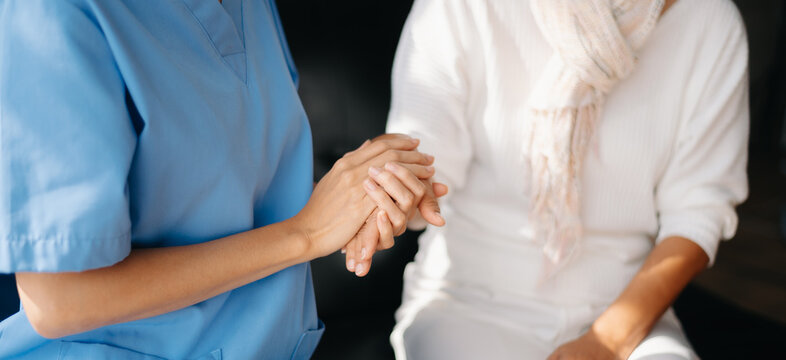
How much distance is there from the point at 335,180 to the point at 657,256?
703 millimetres

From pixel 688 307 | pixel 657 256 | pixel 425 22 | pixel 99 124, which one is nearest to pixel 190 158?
pixel 99 124

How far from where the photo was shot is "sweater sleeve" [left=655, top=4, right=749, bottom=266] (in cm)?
125

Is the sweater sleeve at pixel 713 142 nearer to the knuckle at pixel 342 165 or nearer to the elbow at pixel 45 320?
the knuckle at pixel 342 165

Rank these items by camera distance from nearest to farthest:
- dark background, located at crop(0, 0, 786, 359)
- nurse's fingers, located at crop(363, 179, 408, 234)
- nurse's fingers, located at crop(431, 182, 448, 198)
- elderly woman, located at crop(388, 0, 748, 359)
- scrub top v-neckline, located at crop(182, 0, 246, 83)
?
scrub top v-neckline, located at crop(182, 0, 246, 83) < nurse's fingers, located at crop(363, 179, 408, 234) < nurse's fingers, located at crop(431, 182, 448, 198) < elderly woman, located at crop(388, 0, 748, 359) < dark background, located at crop(0, 0, 786, 359)

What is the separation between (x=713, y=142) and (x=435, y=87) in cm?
57

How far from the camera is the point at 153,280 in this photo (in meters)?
0.76

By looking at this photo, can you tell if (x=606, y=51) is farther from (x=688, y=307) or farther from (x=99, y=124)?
(x=688, y=307)

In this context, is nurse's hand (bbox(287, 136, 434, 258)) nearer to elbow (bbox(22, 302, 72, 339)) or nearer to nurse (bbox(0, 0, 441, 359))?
nurse (bbox(0, 0, 441, 359))

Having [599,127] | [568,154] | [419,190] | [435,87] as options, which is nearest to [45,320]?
[419,190]

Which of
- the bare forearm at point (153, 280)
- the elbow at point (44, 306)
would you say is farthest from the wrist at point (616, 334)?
the elbow at point (44, 306)

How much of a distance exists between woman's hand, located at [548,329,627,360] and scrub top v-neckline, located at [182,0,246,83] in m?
0.74

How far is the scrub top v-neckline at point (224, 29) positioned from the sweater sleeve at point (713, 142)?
893 millimetres

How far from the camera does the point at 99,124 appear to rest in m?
0.66

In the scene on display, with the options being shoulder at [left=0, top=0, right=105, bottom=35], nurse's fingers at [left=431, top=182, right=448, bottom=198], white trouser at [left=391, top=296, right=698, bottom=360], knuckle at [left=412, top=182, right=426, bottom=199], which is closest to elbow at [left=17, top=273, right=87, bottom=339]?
shoulder at [left=0, top=0, right=105, bottom=35]
